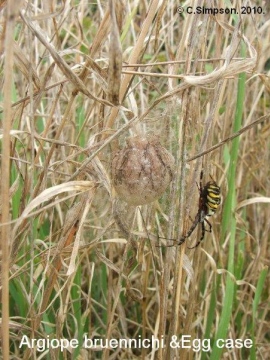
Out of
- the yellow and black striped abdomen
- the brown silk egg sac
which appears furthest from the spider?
the brown silk egg sac

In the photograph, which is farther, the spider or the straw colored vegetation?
the spider

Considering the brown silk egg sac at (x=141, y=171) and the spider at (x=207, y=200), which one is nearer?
the brown silk egg sac at (x=141, y=171)

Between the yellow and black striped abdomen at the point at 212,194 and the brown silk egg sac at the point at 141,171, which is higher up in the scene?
the brown silk egg sac at the point at 141,171

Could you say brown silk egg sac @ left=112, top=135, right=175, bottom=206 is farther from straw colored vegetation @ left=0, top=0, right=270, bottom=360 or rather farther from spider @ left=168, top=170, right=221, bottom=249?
spider @ left=168, top=170, right=221, bottom=249

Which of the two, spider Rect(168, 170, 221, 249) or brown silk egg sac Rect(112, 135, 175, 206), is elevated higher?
brown silk egg sac Rect(112, 135, 175, 206)

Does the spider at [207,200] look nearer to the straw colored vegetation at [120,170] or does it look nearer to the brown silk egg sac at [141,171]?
the straw colored vegetation at [120,170]

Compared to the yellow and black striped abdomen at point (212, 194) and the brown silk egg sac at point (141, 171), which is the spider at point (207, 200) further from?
the brown silk egg sac at point (141, 171)

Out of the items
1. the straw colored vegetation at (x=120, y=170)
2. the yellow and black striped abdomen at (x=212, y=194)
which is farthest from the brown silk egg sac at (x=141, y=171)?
the yellow and black striped abdomen at (x=212, y=194)

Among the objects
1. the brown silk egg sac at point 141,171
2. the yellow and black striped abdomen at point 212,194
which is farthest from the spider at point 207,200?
the brown silk egg sac at point 141,171

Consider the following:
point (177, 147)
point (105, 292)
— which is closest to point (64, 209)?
point (105, 292)

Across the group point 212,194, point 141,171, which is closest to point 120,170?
point 141,171

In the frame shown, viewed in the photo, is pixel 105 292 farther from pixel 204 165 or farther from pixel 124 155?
pixel 124 155

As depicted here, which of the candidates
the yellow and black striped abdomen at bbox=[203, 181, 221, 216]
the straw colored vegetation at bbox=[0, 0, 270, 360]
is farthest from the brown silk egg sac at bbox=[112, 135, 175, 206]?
the yellow and black striped abdomen at bbox=[203, 181, 221, 216]
